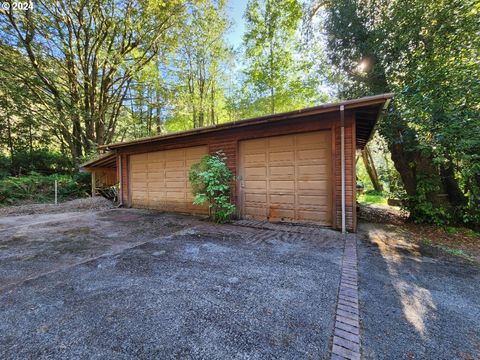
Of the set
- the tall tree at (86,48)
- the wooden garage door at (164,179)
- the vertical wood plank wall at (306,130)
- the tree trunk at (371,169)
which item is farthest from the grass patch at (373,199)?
the tall tree at (86,48)

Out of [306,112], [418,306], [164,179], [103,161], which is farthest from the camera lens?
[103,161]

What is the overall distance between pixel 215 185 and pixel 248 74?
899cm

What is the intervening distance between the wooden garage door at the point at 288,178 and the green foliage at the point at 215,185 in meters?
0.48

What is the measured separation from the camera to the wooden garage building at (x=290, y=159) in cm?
425

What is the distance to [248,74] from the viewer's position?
1165 centimetres

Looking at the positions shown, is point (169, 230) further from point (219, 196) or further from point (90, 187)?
point (90, 187)

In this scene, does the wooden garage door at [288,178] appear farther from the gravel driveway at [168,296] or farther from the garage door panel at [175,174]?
the garage door panel at [175,174]

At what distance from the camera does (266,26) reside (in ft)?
34.4

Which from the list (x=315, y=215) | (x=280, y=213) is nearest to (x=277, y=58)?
(x=280, y=213)

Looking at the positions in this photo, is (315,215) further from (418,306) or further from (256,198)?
(418,306)

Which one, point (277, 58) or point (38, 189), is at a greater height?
point (277, 58)

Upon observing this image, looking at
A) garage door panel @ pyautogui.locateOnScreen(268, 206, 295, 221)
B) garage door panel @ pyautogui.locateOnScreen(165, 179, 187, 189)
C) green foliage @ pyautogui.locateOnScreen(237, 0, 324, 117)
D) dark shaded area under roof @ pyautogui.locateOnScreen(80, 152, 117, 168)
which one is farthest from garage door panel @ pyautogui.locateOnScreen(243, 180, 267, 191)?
green foliage @ pyautogui.locateOnScreen(237, 0, 324, 117)

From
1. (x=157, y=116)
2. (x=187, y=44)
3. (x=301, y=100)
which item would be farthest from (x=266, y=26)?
(x=157, y=116)
